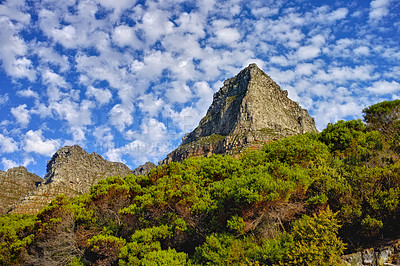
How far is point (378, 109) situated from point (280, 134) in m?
93.6

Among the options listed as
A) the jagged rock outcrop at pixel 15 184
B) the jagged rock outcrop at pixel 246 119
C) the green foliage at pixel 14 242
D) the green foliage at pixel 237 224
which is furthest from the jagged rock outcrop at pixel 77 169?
the green foliage at pixel 237 224

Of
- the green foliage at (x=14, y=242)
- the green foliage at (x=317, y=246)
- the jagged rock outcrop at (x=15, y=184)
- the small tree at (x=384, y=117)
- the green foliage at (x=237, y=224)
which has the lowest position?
the green foliage at (x=317, y=246)

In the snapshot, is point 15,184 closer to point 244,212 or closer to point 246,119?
point 246,119

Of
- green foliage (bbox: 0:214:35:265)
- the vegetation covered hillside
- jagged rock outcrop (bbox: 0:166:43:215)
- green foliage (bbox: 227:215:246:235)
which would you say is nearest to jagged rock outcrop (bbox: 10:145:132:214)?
jagged rock outcrop (bbox: 0:166:43:215)

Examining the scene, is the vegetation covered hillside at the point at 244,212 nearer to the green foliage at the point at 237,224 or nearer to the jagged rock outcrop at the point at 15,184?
the green foliage at the point at 237,224

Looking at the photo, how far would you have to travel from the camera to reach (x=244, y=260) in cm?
1313

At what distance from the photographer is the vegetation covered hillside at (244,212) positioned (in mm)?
13250

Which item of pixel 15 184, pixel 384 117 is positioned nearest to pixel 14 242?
pixel 384 117

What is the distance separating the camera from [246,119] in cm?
13162

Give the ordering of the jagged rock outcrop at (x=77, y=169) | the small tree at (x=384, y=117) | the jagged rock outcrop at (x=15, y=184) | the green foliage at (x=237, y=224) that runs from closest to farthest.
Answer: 1. the green foliage at (x=237, y=224)
2. the small tree at (x=384, y=117)
3. the jagged rock outcrop at (x=15, y=184)
4. the jagged rock outcrop at (x=77, y=169)

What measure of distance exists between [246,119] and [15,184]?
109 m

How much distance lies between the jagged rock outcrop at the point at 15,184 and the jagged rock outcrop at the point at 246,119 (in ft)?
227

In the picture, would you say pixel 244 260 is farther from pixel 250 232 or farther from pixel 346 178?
pixel 346 178

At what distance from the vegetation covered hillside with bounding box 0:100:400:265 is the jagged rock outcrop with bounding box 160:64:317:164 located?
82647 millimetres
